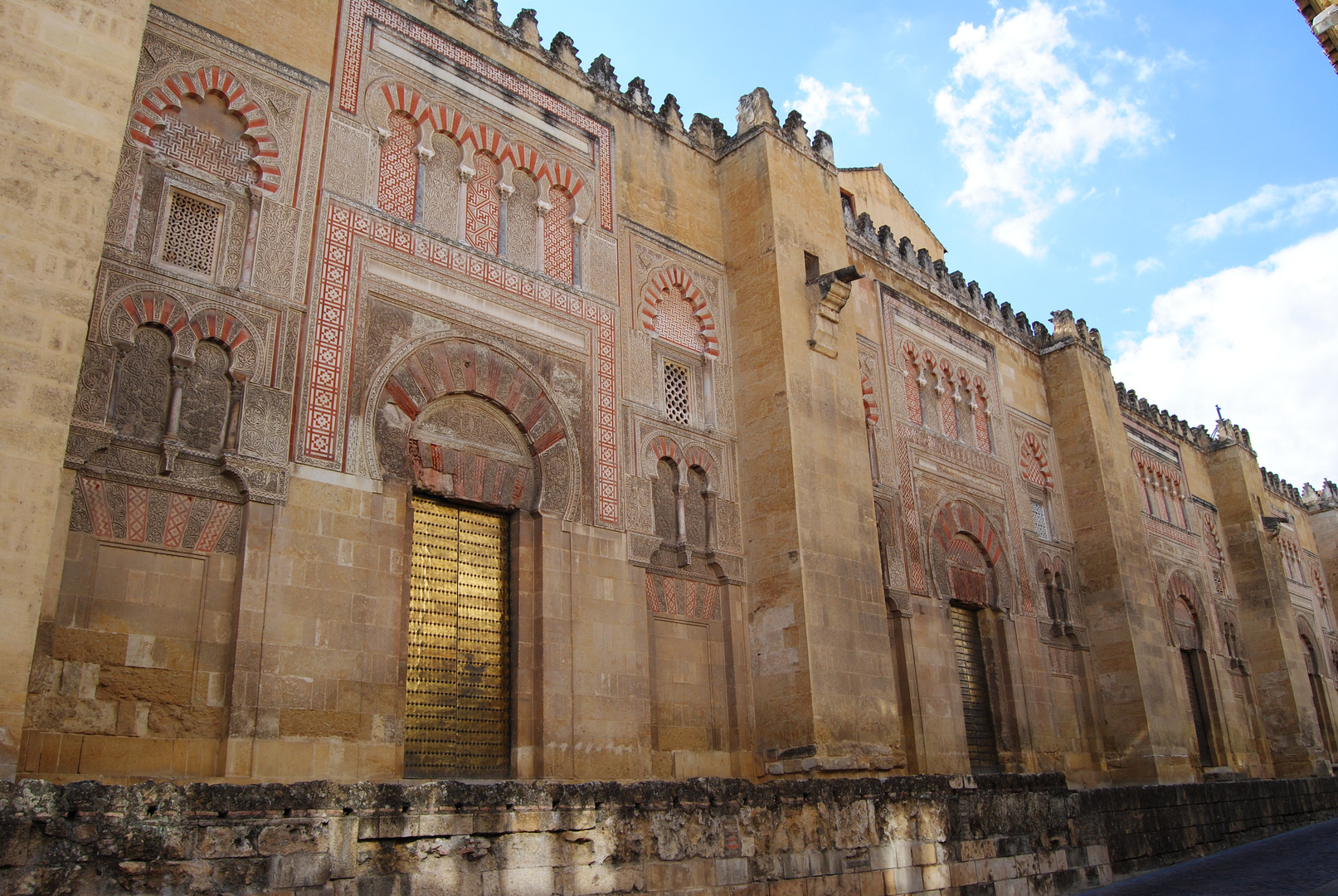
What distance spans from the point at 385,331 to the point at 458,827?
403cm

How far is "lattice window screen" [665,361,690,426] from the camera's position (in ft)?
31.9

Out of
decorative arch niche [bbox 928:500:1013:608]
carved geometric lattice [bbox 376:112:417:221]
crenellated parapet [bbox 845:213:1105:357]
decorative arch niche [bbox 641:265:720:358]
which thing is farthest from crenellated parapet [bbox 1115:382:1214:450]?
carved geometric lattice [bbox 376:112:417:221]

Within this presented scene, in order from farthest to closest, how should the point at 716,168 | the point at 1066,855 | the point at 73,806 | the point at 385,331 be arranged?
1. the point at 716,168
2. the point at 1066,855
3. the point at 385,331
4. the point at 73,806

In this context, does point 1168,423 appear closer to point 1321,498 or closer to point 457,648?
point 1321,498

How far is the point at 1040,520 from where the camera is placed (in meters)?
14.3

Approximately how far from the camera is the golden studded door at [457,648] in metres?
7.26

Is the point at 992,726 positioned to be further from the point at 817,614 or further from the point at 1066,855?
the point at 817,614

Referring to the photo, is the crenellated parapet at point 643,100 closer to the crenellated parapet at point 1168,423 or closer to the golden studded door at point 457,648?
the golden studded door at point 457,648

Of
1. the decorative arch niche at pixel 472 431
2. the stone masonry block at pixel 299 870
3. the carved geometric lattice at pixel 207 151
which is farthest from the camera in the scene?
the decorative arch niche at pixel 472 431

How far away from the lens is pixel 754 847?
609 centimetres

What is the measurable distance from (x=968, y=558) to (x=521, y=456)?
6514mm

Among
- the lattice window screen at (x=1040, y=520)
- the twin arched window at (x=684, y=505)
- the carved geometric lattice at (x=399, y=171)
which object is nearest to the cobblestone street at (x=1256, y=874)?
the twin arched window at (x=684, y=505)

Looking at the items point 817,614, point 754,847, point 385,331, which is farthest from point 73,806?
point 817,614

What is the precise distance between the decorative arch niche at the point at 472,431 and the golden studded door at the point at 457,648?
0.27 meters
